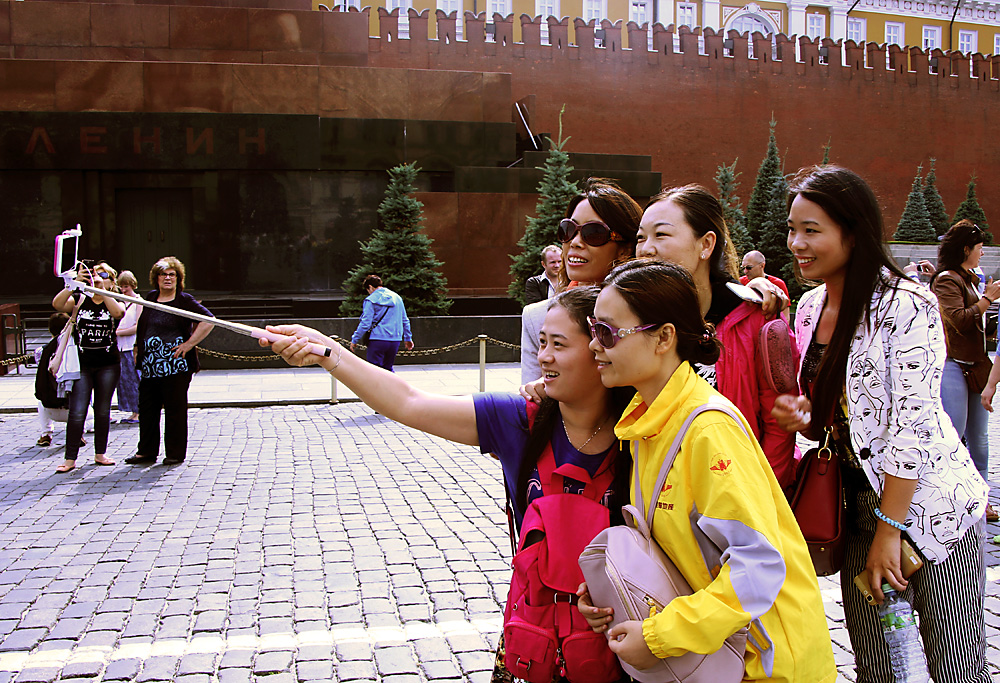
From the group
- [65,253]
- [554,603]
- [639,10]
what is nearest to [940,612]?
[554,603]

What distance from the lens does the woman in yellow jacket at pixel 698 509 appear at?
60.3 inches

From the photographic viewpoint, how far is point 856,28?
46312mm

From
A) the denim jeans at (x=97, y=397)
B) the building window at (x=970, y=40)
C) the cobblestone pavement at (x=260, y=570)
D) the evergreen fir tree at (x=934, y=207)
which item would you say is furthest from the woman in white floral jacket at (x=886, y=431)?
the building window at (x=970, y=40)

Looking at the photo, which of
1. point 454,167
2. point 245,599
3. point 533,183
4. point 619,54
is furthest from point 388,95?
point 245,599

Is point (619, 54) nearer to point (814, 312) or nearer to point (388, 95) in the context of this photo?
point (388, 95)

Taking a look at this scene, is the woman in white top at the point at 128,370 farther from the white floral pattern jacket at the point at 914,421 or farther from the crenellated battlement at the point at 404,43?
the crenellated battlement at the point at 404,43

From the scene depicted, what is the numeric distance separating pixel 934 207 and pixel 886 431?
34.0m

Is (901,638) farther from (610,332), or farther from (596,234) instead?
(596,234)

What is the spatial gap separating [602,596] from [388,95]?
2193 centimetres

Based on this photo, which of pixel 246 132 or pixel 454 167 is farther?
pixel 454 167

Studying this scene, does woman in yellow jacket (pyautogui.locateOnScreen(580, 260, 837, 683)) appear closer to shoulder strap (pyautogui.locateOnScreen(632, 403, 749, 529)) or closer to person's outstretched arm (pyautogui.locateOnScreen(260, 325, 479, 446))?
shoulder strap (pyautogui.locateOnScreen(632, 403, 749, 529))

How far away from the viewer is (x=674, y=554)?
1.67 metres

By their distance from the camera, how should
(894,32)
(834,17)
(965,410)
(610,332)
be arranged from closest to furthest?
(610,332) → (965,410) → (834,17) → (894,32)

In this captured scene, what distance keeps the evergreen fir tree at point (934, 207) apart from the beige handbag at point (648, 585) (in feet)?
112
